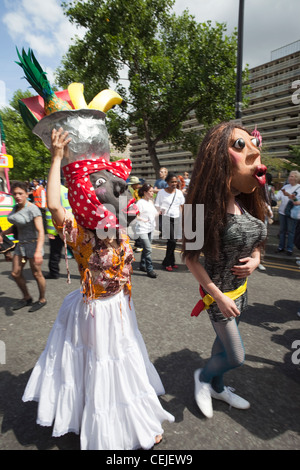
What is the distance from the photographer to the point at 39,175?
30.7m

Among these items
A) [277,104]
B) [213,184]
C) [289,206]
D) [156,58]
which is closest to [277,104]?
[277,104]

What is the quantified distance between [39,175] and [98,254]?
32.0 metres

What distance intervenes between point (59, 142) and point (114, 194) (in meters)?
0.44

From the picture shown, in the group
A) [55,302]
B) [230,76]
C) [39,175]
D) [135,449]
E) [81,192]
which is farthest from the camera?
[39,175]

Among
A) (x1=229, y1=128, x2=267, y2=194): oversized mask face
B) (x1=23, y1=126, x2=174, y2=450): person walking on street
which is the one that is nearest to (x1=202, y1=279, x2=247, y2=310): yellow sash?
(x1=23, y1=126, x2=174, y2=450): person walking on street

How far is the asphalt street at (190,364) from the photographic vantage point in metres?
1.93

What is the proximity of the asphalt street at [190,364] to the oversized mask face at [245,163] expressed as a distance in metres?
1.74

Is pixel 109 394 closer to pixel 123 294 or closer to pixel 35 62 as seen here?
pixel 123 294

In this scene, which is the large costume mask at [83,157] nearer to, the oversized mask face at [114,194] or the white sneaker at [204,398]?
the oversized mask face at [114,194]

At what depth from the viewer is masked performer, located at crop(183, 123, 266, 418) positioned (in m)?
1.71

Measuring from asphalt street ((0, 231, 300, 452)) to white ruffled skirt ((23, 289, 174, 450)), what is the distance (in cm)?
28

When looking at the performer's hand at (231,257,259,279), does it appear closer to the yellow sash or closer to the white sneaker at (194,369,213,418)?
the yellow sash

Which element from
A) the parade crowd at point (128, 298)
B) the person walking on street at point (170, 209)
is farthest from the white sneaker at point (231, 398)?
the person walking on street at point (170, 209)
